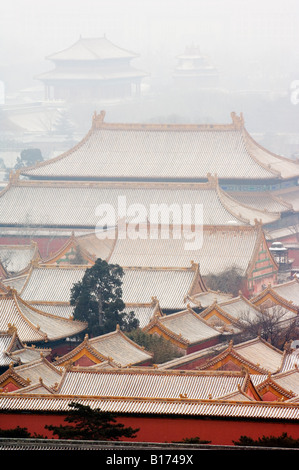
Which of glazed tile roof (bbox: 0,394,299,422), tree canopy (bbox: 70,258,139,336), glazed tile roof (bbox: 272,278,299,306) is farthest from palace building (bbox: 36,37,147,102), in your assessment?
glazed tile roof (bbox: 0,394,299,422)

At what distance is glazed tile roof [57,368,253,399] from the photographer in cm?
3228

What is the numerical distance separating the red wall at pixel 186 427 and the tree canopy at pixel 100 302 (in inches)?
443

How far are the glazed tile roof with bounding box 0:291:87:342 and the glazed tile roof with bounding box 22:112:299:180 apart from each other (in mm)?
22807

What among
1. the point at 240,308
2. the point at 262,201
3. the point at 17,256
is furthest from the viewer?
the point at 262,201

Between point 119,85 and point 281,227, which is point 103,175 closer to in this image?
point 281,227

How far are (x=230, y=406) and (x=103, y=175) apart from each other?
3514 centimetres

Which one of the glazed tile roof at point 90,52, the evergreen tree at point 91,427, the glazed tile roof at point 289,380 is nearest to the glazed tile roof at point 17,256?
the glazed tile roof at point 289,380

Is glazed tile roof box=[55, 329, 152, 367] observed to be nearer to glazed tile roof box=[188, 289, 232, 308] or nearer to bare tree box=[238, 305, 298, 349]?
bare tree box=[238, 305, 298, 349]

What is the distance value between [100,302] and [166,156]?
79.9 feet

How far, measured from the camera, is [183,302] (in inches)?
1785

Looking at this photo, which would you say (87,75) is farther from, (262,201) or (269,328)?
(269,328)

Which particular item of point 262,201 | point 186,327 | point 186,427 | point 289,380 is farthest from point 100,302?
point 262,201

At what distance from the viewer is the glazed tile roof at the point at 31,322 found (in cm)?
4003

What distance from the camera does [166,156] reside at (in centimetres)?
6562
